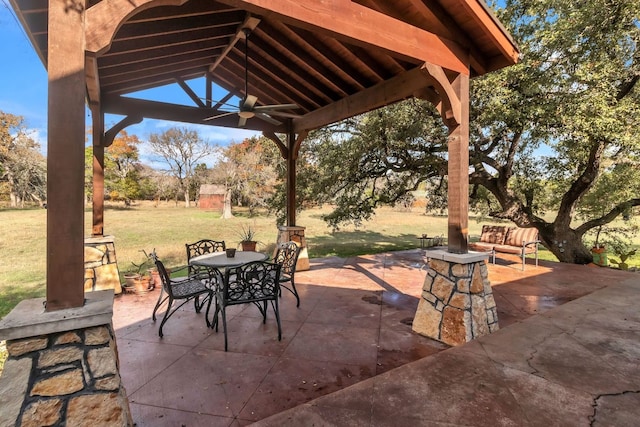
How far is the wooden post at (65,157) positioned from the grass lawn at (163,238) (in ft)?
11.4

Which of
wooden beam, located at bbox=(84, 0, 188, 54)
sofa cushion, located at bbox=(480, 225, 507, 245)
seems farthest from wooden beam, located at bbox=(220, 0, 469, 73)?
sofa cushion, located at bbox=(480, 225, 507, 245)

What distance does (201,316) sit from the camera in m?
→ 3.56

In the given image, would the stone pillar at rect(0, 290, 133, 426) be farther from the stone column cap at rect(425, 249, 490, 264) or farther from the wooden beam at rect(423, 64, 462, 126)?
the wooden beam at rect(423, 64, 462, 126)

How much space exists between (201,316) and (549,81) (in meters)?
6.42

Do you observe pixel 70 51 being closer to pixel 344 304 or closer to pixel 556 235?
pixel 344 304

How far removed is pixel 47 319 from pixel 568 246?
9067mm

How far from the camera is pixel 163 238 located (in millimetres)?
9836

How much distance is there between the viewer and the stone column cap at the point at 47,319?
4.64ft

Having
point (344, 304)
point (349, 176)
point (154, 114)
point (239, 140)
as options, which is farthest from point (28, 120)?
point (344, 304)

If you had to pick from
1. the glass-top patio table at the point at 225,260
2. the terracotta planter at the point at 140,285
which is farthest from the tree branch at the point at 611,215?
the terracotta planter at the point at 140,285

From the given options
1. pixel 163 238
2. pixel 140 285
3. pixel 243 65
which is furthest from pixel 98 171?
pixel 163 238

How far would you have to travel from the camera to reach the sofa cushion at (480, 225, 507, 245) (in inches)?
252

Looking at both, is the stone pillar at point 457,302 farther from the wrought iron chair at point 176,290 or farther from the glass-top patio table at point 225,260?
the wrought iron chair at point 176,290

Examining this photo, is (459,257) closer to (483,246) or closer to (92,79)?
(483,246)
